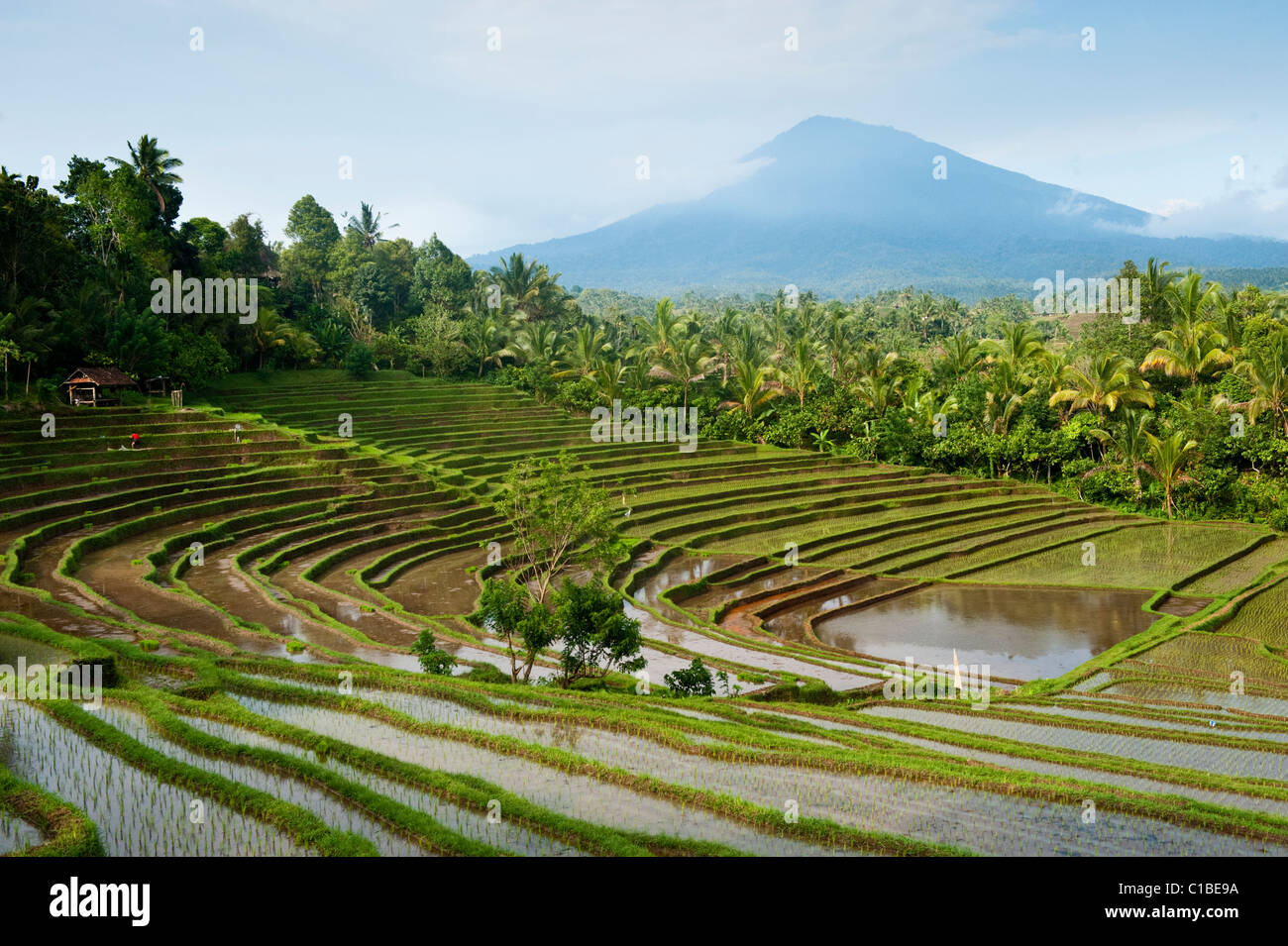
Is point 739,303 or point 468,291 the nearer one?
point 468,291

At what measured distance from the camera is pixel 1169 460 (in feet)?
91.2

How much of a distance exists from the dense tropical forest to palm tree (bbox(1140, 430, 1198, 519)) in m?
0.08

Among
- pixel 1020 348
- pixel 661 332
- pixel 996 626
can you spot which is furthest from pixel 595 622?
pixel 661 332

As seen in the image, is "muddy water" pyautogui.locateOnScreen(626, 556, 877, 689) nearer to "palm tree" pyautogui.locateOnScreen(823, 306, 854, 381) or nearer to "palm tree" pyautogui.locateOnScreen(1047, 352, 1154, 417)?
"palm tree" pyautogui.locateOnScreen(1047, 352, 1154, 417)

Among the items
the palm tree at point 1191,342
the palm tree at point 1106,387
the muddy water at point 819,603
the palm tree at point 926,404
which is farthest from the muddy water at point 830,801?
the palm tree at point 1191,342

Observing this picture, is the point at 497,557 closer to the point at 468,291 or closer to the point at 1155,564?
the point at 1155,564

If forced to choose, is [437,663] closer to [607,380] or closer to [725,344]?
[607,380]

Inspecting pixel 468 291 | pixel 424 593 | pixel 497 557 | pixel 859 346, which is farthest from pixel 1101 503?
pixel 468 291

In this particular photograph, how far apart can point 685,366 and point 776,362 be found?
470 cm

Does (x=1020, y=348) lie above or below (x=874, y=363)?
above

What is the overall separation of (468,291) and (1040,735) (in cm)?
4817
